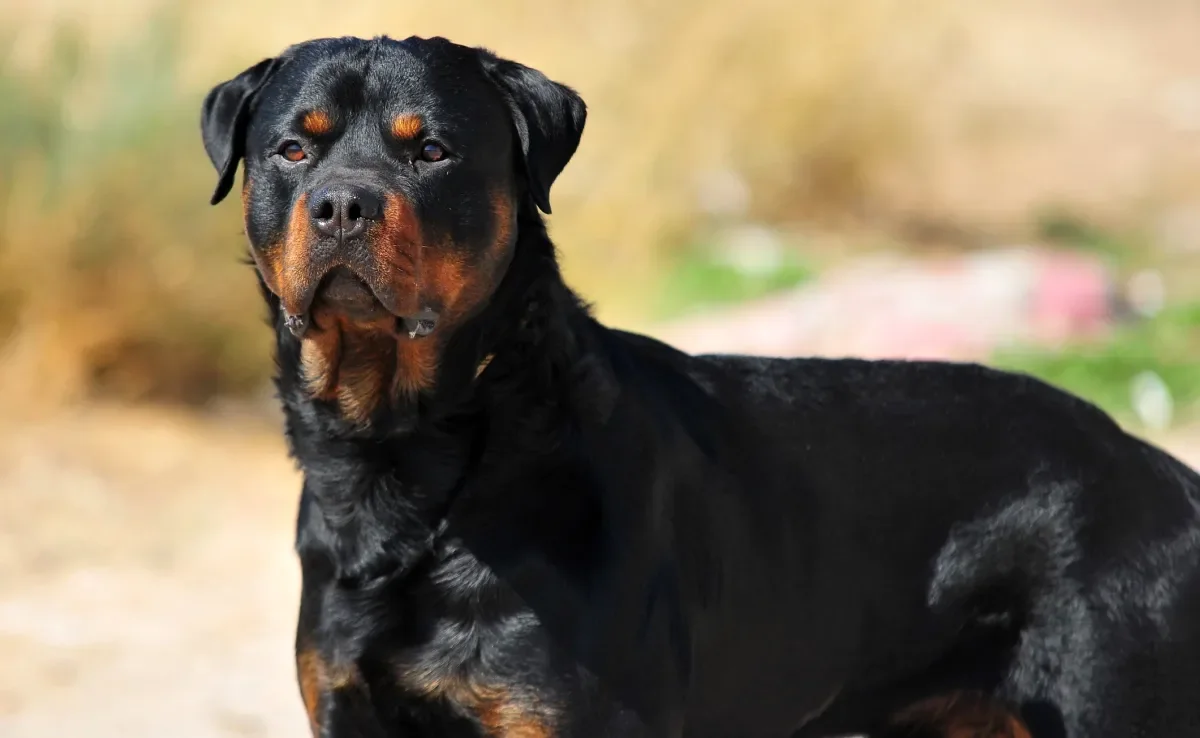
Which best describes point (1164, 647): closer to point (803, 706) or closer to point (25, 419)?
point (803, 706)

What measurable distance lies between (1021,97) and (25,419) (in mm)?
13439

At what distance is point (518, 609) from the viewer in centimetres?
288

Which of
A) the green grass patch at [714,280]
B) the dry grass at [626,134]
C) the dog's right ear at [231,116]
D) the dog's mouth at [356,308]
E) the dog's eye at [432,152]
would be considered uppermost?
the dry grass at [626,134]

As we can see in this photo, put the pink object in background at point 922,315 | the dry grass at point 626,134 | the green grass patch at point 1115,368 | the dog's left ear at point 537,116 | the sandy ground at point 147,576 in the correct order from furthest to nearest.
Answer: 1. the pink object in background at point 922,315
2. the green grass patch at point 1115,368
3. the dry grass at point 626,134
4. the sandy ground at point 147,576
5. the dog's left ear at point 537,116

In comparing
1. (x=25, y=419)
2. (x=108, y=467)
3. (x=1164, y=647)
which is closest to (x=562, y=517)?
(x=1164, y=647)

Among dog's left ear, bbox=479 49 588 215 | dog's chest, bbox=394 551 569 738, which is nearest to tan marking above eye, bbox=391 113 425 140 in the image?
dog's left ear, bbox=479 49 588 215

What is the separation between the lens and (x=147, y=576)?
6.43 metres

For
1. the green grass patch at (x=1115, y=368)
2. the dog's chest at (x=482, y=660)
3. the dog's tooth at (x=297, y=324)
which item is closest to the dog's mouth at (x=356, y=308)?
the dog's tooth at (x=297, y=324)

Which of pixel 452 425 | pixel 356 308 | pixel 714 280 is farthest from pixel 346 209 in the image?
pixel 714 280

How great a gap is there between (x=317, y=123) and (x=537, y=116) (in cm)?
46

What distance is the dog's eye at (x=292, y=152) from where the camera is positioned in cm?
313

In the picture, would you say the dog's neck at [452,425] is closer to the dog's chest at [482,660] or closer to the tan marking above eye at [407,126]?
the dog's chest at [482,660]

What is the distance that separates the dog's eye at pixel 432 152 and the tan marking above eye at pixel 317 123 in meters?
0.19

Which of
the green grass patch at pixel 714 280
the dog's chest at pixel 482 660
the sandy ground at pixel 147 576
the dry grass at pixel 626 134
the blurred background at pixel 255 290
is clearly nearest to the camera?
the dog's chest at pixel 482 660
